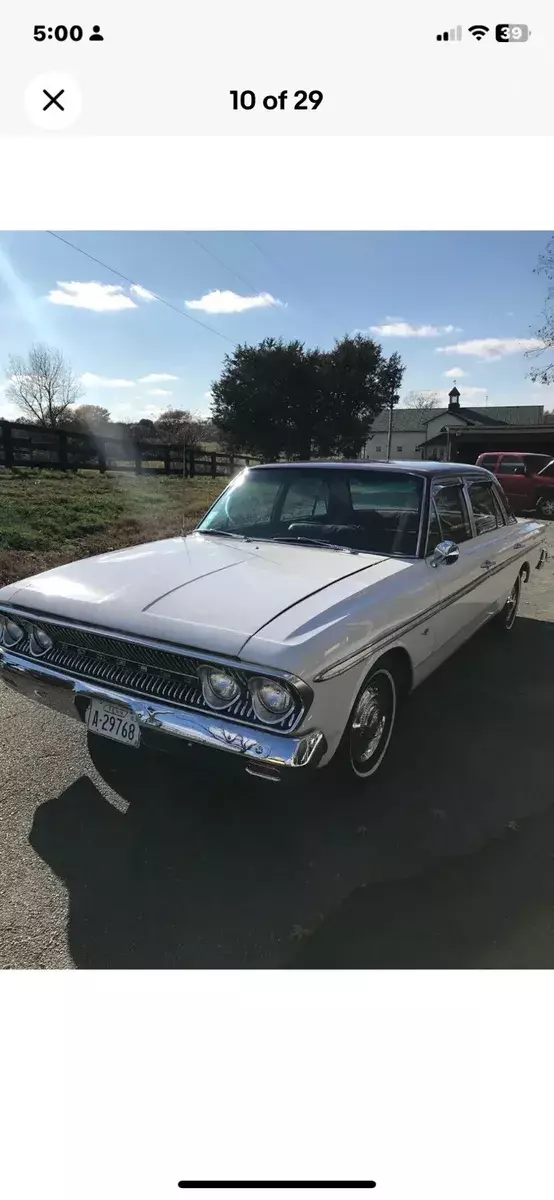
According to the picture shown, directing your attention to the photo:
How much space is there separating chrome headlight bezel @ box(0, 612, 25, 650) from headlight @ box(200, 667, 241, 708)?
113 cm

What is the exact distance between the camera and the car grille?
2236 mm

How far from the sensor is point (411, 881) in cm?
232

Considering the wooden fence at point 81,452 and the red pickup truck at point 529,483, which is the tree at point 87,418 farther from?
the red pickup truck at point 529,483

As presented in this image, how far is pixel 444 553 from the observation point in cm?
320

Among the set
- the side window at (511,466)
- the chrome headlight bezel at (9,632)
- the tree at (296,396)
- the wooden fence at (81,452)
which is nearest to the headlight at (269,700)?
the chrome headlight bezel at (9,632)

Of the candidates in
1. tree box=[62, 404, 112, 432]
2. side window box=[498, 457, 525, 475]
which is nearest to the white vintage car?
side window box=[498, 457, 525, 475]

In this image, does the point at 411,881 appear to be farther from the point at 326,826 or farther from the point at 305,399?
the point at 305,399

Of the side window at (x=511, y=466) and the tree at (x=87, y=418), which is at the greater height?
the tree at (x=87, y=418)

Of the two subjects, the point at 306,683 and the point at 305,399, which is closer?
the point at 306,683

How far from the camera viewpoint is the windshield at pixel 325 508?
11.5 feet

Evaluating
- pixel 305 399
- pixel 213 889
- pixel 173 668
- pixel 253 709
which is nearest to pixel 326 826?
pixel 213 889

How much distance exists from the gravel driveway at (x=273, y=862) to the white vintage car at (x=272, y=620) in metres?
0.36
